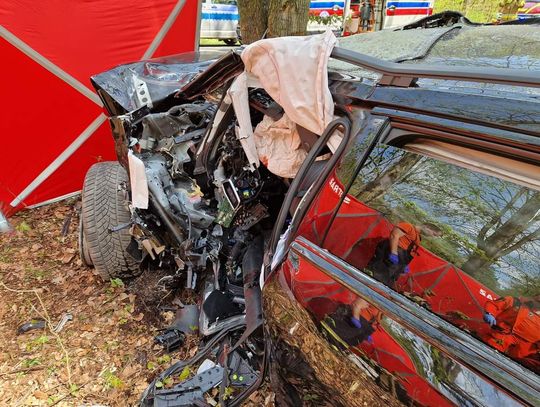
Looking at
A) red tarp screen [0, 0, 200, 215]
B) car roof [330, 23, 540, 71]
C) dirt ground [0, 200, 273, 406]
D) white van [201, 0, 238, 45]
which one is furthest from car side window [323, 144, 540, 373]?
white van [201, 0, 238, 45]

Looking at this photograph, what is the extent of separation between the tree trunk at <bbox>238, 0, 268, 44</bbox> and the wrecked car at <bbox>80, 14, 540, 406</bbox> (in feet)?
9.29

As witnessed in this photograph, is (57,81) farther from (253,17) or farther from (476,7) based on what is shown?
(476,7)

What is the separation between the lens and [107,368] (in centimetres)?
253

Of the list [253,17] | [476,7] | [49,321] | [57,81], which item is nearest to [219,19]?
[253,17]

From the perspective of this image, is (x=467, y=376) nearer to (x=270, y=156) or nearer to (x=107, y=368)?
(x=270, y=156)

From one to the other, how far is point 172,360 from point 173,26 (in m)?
4.12

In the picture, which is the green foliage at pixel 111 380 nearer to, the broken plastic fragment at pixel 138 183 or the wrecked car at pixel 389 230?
the wrecked car at pixel 389 230

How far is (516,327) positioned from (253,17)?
15.4 ft

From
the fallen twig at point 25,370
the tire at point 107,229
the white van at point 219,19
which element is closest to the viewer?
the fallen twig at point 25,370

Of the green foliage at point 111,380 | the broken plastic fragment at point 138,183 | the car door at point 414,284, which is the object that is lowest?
the green foliage at point 111,380

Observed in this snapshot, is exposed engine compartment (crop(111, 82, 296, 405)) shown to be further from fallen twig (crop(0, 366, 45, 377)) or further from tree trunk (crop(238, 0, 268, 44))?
tree trunk (crop(238, 0, 268, 44))

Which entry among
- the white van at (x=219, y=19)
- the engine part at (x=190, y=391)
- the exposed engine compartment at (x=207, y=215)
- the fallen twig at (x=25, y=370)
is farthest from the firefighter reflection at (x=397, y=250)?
the white van at (x=219, y=19)

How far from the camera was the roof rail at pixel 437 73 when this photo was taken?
104cm

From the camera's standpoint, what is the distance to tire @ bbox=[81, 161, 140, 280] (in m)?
3.07
